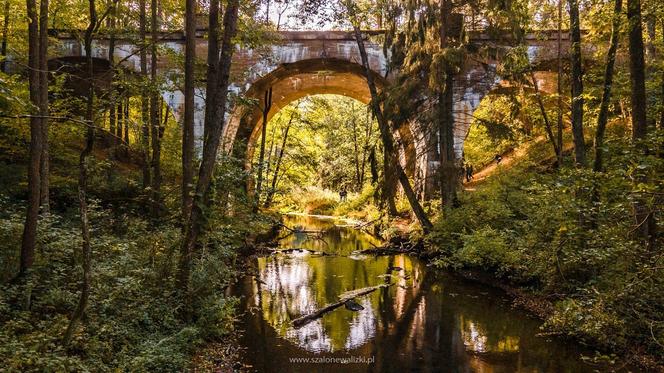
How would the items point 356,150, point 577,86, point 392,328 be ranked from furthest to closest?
point 356,150
point 577,86
point 392,328

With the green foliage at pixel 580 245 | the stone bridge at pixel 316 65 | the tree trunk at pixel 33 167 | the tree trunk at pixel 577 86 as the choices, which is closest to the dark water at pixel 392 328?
the green foliage at pixel 580 245

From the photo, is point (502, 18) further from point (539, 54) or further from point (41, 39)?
point (41, 39)

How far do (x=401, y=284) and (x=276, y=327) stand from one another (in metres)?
4.26

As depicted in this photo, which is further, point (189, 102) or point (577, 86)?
point (577, 86)

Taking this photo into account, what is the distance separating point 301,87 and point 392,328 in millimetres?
15109

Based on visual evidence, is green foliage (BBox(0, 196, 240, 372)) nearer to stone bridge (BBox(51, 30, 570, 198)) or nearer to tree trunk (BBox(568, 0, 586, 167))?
tree trunk (BBox(568, 0, 586, 167))

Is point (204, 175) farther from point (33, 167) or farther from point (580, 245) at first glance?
point (580, 245)

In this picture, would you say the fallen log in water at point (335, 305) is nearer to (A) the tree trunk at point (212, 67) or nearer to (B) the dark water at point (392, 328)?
(B) the dark water at point (392, 328)

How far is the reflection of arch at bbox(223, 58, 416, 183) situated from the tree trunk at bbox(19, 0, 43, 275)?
8439mm

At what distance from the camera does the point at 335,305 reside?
907cm

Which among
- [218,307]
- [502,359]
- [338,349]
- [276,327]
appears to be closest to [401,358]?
[338,349]

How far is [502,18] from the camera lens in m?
12.6

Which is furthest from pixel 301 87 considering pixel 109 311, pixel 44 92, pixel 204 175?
pixel 109 311

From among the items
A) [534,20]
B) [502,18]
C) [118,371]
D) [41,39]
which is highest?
[534,20]
